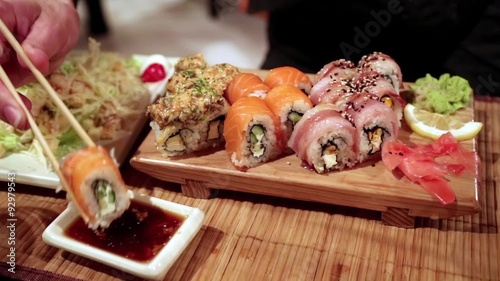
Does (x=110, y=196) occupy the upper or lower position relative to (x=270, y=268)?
upper

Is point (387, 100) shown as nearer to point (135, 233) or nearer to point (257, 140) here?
point (257, 140)

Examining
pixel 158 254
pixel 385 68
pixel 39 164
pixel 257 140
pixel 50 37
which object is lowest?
pixel 39 164

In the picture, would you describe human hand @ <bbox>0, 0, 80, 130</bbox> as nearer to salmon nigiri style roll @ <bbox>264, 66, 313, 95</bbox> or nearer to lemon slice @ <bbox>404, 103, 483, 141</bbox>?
salmon nigiri style roll @ <bbox>264, 66, 313, 95</bbox>

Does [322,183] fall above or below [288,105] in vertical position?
below

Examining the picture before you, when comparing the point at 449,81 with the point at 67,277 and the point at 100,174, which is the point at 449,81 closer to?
the point at 100,174

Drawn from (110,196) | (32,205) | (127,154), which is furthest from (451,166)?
(32,205)

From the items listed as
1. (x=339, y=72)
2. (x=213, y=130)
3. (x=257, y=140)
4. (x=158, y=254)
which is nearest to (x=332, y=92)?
(x=339, y=72)

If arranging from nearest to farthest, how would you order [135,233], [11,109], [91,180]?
[91,180] < [11,109] < [135,233]

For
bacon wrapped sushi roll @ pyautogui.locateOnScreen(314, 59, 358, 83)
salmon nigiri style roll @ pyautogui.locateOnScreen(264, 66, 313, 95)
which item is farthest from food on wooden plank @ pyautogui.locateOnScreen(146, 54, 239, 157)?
bacon wrapped sushi roll @ pyautogui.locateOnScreen(314, 59, 358, 83)

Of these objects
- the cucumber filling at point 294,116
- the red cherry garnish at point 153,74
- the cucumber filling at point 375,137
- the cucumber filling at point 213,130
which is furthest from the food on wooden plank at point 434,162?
the red cherry garnish at point 153,74
